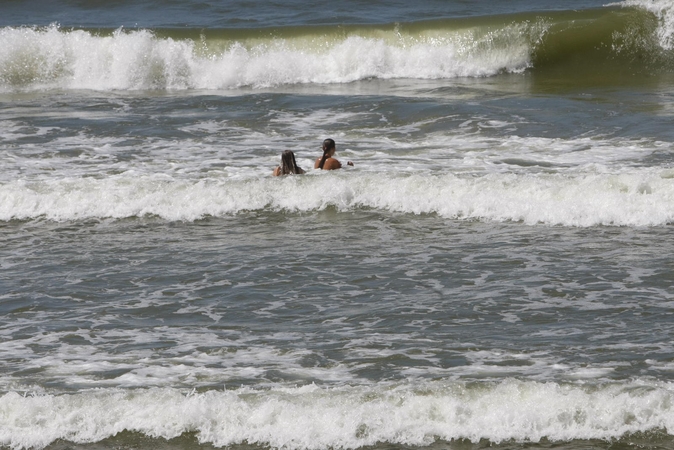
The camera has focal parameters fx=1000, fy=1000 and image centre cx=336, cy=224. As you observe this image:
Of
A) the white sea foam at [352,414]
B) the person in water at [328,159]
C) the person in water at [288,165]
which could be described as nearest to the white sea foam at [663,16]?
the person in water at [328,159]

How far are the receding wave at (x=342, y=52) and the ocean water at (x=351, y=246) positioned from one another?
0.24ft

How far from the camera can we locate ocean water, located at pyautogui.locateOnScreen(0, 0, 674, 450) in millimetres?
6203

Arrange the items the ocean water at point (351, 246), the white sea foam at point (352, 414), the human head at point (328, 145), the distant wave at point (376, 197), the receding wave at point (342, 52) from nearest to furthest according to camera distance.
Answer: the white sea foam at point (352, 414)
the ocean water at point (351, 246)
the distant wave at point (376, 197)
the human head at point (328, 145)
the receding wave at point (342, 52)

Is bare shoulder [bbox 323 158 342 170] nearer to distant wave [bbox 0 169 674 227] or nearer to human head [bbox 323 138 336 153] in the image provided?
human head [bbox 323 138 336 153]

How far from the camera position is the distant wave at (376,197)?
37.5ft

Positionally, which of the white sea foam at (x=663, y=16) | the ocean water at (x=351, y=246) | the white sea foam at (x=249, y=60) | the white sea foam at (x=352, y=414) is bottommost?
the white sea foam at (x=352, y=414)

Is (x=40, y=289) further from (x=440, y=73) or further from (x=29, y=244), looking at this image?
(x=440, y=73)

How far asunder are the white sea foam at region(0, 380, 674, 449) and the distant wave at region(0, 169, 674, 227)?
5194 mm

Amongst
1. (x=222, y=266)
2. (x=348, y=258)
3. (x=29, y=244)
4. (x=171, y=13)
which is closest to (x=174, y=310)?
(x=222, y=266)

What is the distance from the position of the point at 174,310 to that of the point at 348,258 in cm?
209

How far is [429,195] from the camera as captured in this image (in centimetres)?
1212

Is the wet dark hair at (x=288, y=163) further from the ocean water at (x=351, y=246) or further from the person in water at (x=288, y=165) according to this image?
the ocean water at (x=351, y=246)

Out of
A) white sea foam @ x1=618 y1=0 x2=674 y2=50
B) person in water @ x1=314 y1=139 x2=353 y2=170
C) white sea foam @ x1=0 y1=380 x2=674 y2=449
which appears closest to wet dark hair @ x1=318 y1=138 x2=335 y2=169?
person in water @ x1=314 y1=139 x2=353 y2=170

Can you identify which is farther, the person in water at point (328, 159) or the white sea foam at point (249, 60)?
the white sea foam at point (249, 60)
